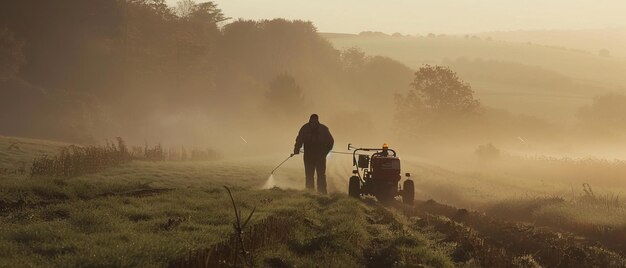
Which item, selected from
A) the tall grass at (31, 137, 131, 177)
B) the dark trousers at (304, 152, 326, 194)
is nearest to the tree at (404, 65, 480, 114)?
the tall grass at (31, 137, 131, 177)

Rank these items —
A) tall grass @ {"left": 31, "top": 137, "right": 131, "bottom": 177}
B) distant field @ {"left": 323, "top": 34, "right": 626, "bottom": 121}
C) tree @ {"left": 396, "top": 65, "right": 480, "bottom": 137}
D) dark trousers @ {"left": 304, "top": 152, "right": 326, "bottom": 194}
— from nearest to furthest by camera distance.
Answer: tall grass @ {"left": 31, "top": 137, "right": 131, "bottom": 177} < dark trousers @ {"left": 304, "top": 152, "right": 326, "bottom": 194} < tree @ {"left": 396, "top": 65, "right": 480, "bottom": 137} < distant field @ {"left": 323, "top": 34, "right": 626, "bottom": 121}

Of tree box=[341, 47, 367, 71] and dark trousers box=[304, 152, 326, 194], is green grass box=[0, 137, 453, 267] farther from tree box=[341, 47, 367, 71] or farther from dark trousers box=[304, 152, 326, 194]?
tree box=[341, 47, 367, 71]

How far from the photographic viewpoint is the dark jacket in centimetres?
2206

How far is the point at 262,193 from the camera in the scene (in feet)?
61.5

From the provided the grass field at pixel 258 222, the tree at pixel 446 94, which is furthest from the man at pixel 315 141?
the tree at pixel 446 94

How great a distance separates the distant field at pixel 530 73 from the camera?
446 feet

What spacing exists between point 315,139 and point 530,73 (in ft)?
512

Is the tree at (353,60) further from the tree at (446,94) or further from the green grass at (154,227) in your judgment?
the green grass at (154,227)

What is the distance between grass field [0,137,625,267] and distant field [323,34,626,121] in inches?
4466

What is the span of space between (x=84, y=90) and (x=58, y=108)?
31.0ft

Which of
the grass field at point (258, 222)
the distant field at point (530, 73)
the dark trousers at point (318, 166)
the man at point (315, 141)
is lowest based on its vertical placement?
the grass field at point (258, 222)

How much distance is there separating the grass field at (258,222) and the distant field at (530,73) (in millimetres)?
113433

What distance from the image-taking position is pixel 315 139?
2208cm

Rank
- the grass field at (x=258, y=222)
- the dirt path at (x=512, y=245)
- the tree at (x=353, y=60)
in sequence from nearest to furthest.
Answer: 1. the grass field at (x=258, y=222)
2. the dirt path at (x=512, y=245)
3. the tree at (x=353, y=60)
